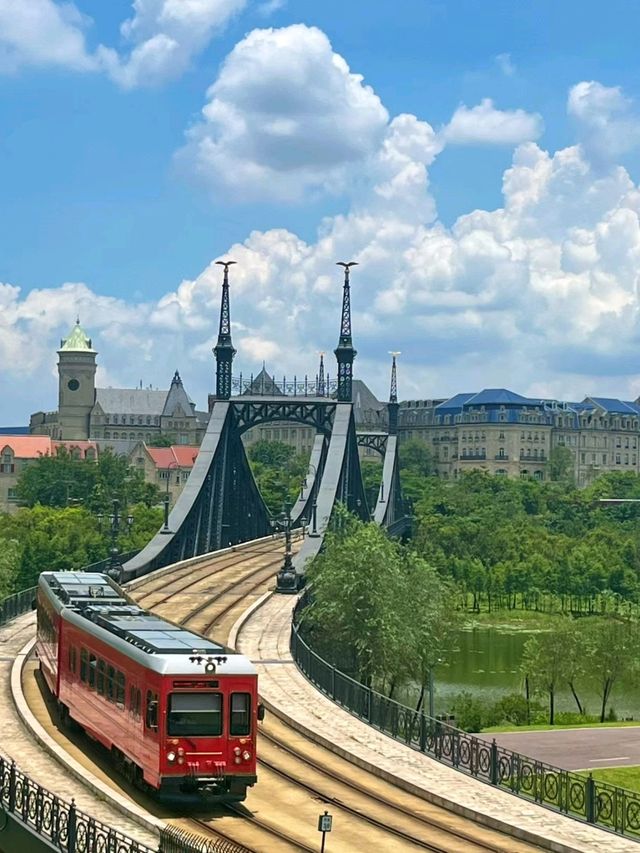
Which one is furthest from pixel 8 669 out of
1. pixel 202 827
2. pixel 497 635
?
pixel 497 635

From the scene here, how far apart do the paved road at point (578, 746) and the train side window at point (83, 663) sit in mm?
13309

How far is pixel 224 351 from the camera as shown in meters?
88.2

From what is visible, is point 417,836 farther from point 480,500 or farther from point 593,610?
point 480,500

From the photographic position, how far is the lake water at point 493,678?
71681mm

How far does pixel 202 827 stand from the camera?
26391 millimetres

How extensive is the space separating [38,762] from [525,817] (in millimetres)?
10652

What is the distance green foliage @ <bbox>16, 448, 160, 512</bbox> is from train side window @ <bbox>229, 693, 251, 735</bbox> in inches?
5635

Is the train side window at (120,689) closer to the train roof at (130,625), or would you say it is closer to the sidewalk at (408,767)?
the train roof at (130,625)

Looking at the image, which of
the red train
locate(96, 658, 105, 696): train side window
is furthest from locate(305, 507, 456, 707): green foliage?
the red train

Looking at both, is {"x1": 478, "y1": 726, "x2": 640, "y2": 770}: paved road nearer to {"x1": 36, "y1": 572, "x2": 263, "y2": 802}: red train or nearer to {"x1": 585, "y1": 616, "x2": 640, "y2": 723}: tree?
{"x1": 36, "y1": 572, "x2": 263, "y2": 802}: red train

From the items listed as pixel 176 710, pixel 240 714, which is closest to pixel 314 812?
pixel 240 714

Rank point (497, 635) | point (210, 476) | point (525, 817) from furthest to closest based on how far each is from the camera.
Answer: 1. point (497, 635)
2. point (210, 476)
3. point (525, 817)

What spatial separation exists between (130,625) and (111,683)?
1793mm

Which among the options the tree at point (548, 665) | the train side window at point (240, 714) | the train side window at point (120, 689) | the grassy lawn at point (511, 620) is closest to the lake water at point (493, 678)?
the tree at point (548, 665)
